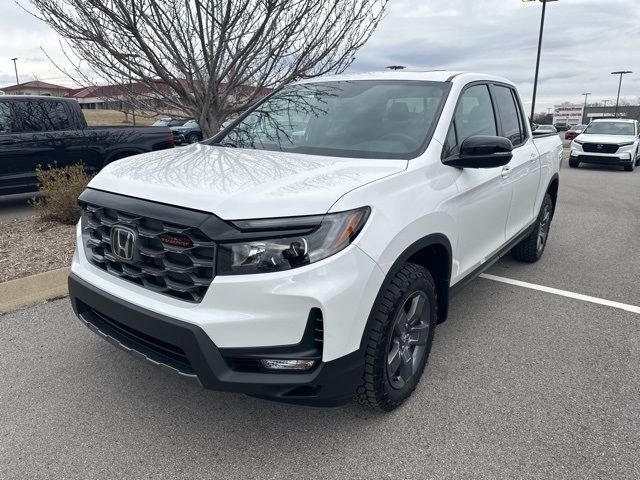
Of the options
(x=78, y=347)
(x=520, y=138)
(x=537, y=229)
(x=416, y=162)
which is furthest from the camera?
(x=537, y=229)

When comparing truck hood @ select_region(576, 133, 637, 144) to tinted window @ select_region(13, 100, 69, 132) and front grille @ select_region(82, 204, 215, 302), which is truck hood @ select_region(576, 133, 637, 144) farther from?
front grille @ select_region(82, 204, 215, 302)

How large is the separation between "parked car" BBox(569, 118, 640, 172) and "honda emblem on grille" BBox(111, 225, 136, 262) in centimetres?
1651

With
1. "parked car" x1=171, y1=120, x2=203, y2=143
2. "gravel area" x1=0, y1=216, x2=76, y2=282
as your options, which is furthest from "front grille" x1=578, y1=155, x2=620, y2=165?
"parked car" x1=171, y1=120, x2=203, y2=143

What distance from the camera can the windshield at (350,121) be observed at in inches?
123

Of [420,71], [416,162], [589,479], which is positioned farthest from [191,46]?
[589,479]

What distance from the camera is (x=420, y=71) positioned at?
12.6 ft

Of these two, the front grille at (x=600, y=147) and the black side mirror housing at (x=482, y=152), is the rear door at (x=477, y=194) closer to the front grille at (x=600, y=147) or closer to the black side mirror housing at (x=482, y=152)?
the black side mirror housing at (x=482, y=152)

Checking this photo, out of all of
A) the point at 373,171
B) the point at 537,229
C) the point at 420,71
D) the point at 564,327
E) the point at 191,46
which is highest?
the point at 191,46

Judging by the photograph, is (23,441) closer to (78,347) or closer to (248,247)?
(78,347)

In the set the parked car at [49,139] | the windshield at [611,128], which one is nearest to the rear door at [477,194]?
the parked car at [49,139]

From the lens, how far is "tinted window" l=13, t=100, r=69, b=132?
793 centimetres

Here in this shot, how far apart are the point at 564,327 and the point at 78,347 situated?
11.9ft

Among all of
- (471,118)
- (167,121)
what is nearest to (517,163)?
(471,118)

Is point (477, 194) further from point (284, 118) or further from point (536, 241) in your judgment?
point (536, 241)
